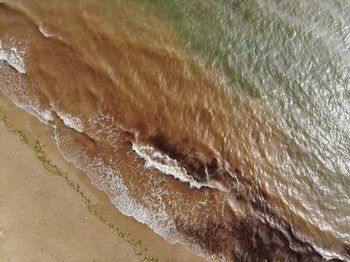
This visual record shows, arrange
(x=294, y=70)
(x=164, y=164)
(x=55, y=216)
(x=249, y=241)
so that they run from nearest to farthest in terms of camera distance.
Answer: (x=55, y=216) < (x=249, y=241) < (x=164, y=164) < (x=294, y=70)

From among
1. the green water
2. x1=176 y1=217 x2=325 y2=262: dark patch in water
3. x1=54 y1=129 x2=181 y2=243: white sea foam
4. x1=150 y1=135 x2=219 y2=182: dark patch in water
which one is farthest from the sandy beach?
the green water

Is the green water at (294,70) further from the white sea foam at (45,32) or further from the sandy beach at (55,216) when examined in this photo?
the sandy beach at (55,216)

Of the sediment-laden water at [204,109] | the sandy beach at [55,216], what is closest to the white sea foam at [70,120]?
the sediment-laden water at [204,109]

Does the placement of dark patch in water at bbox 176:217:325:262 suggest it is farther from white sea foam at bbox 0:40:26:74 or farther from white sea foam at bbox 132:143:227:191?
white sea foam at bbox 0:40:26:74

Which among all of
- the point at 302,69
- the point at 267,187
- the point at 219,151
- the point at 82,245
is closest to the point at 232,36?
the point at 302,69

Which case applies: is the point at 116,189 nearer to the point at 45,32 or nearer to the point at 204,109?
the point at 204,109

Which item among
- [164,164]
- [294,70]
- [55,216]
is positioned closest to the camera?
[55,216]

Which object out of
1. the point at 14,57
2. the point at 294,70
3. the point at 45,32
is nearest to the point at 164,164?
the point at 294,70
